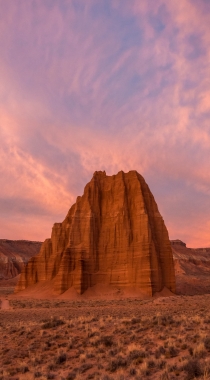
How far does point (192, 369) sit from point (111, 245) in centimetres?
5390

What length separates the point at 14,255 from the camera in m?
167

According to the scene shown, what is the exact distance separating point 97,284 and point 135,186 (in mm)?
20465

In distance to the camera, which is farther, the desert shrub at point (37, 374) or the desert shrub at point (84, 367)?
the desert shrub at point (84, 367)

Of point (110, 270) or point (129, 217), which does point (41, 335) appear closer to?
point (110, 270)

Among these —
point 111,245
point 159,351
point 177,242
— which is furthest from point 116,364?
point 177,242

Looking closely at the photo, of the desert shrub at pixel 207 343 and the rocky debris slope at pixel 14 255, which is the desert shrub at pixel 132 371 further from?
the rocky debris slope at pixel 14 255

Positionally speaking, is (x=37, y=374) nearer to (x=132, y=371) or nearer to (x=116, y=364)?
(x=116, y=364)

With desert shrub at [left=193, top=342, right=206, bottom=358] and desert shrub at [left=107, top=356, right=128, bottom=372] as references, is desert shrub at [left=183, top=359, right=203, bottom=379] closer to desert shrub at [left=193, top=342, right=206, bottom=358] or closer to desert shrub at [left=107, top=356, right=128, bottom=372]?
desert shrub at [left=193, top=342, right=206, bottom=358]

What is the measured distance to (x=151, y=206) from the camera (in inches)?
2635

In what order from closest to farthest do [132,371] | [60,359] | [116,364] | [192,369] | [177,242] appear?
[192,369] → [132,371] → [116,364] → [60,359] → [177,242]

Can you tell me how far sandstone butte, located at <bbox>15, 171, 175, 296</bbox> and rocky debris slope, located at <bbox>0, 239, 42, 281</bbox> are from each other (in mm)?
81011

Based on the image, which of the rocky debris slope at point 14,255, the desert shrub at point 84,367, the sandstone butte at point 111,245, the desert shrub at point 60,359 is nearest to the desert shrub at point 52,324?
the desert shrub at point 60,359

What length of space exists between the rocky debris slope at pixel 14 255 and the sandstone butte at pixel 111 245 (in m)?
81.0

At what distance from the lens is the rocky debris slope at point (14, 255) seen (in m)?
148
